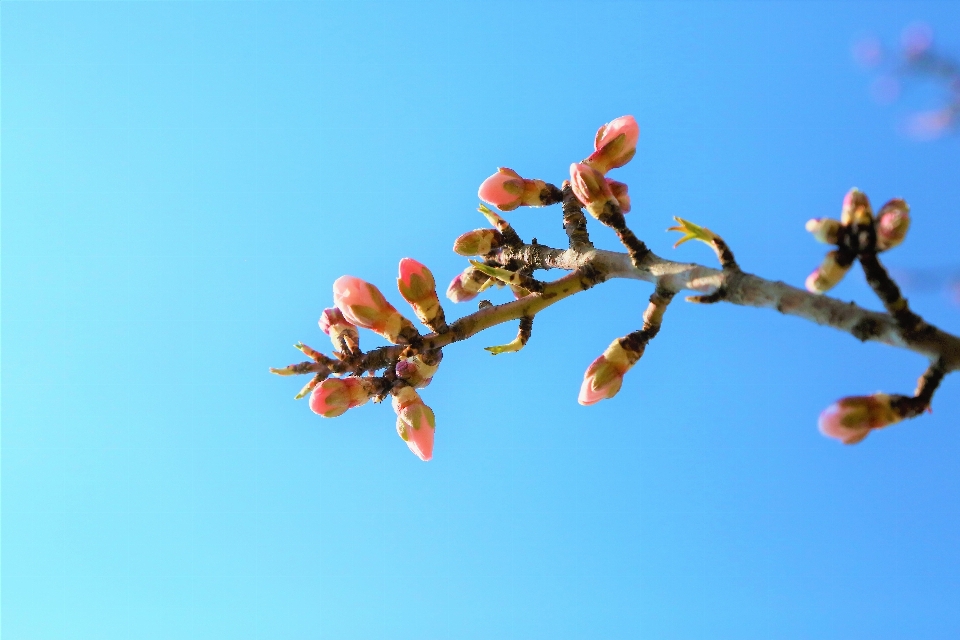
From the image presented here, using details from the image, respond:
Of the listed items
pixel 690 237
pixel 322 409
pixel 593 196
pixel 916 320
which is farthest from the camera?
pixel 322 409

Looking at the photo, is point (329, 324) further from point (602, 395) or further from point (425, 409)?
point (602, 395)

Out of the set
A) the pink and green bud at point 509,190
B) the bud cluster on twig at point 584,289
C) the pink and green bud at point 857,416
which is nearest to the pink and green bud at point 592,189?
the bud cluster on twig at point 584,289

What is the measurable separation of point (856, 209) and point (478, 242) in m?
1.99

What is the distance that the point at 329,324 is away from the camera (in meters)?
3.56

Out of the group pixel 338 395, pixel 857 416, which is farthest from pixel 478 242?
pixel 857 416

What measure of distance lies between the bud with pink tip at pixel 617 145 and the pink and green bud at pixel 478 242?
2.09 feet

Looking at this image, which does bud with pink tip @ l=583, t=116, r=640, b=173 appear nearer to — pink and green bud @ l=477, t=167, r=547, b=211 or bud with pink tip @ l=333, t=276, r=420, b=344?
Result: pink and green bud @ l=477, t=167, r=547, b=211

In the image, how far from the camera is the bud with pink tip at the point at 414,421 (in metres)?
3.11

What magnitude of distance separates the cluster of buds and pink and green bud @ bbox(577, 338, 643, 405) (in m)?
0.83

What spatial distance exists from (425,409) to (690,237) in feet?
4.41

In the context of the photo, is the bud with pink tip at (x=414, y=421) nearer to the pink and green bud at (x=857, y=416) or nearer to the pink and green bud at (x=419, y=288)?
the pink and green bud at (x=419, y=288)

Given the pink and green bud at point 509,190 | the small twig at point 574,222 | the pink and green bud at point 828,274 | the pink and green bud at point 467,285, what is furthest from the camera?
the pink and green bud at point 467,285

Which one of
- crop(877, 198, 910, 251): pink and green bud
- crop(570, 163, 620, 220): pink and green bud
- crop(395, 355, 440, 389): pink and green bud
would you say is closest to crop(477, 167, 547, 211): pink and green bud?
crop(570, 163, 620, 220): pink and green bud

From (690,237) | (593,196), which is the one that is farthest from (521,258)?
(690,237)
